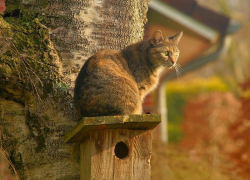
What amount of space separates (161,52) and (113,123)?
1.25 meters

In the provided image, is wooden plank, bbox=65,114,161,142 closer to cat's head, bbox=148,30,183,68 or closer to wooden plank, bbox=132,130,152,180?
wooden plank, bbox=132,130,152,180

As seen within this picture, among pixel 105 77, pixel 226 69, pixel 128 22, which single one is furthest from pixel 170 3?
pixel 226 69

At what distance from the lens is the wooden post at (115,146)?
8.62 ft

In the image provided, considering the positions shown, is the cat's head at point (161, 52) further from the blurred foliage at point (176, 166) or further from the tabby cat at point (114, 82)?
the blurred foliage at point (176, 166)

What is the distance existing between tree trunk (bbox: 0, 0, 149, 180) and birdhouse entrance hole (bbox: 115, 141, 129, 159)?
12.6 inches

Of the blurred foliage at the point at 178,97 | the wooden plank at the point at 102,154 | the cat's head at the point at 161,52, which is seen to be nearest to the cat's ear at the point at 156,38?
the cat's head at the point at 161,52

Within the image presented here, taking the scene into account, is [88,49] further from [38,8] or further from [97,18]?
[38,8]

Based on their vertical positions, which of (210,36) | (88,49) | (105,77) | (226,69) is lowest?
(105,77)

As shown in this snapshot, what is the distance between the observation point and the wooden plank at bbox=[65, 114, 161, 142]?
8.13 ft

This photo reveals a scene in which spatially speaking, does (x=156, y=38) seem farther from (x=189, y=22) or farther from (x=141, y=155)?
(x=189, y=22)

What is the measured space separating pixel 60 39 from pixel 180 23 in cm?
465

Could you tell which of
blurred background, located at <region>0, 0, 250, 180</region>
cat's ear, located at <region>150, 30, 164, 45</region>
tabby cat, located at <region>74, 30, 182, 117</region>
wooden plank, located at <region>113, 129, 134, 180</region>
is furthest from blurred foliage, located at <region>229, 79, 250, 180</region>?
wooden plank, located at <region>113, 129, 134, 180</region>

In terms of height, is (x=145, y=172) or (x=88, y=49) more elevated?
(x=88, y=49)

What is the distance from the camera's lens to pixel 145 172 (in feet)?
9.20
